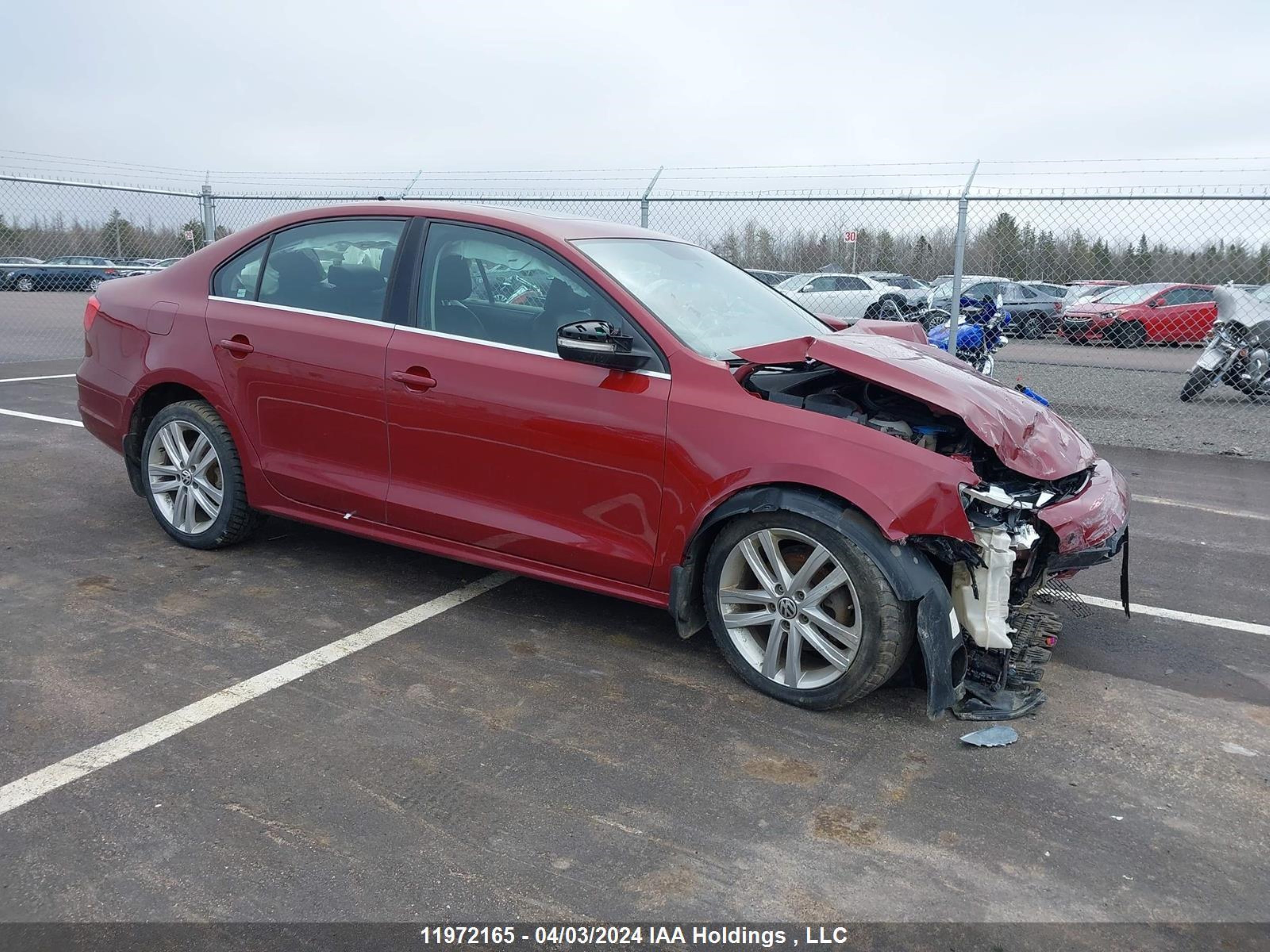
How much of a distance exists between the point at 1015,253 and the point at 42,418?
29.3ft

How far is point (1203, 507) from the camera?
701cm

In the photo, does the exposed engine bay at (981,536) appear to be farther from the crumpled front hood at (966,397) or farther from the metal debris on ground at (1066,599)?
the metal debris on ground at (1066,599)

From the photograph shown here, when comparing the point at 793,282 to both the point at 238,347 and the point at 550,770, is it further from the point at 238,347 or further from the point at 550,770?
the point at 550,770

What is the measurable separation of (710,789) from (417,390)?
2.10 metres

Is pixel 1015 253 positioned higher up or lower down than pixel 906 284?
higher up

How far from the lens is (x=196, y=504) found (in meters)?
5.10

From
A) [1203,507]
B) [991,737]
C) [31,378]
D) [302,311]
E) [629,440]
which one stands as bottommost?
[991,737]

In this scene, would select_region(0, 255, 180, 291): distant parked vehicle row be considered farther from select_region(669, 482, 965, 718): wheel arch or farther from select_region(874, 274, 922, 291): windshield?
select_region(669, 482, 965, 718): wheel arch

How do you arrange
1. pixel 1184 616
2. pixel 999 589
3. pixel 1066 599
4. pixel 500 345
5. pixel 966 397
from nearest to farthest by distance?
pixel 999 589 → pixel 966 397 → pixel 500 345 → pixel 1066 599 → pixel 1184 616

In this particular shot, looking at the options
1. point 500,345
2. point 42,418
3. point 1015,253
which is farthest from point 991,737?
point 42,418

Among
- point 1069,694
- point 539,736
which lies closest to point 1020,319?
point 1069,694

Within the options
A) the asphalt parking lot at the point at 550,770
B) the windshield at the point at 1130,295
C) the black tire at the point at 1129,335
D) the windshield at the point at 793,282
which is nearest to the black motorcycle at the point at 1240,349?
the windshield at the point at 1130,295

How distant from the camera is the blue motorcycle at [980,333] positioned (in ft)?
30.0

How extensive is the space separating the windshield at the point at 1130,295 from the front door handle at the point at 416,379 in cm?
1109
